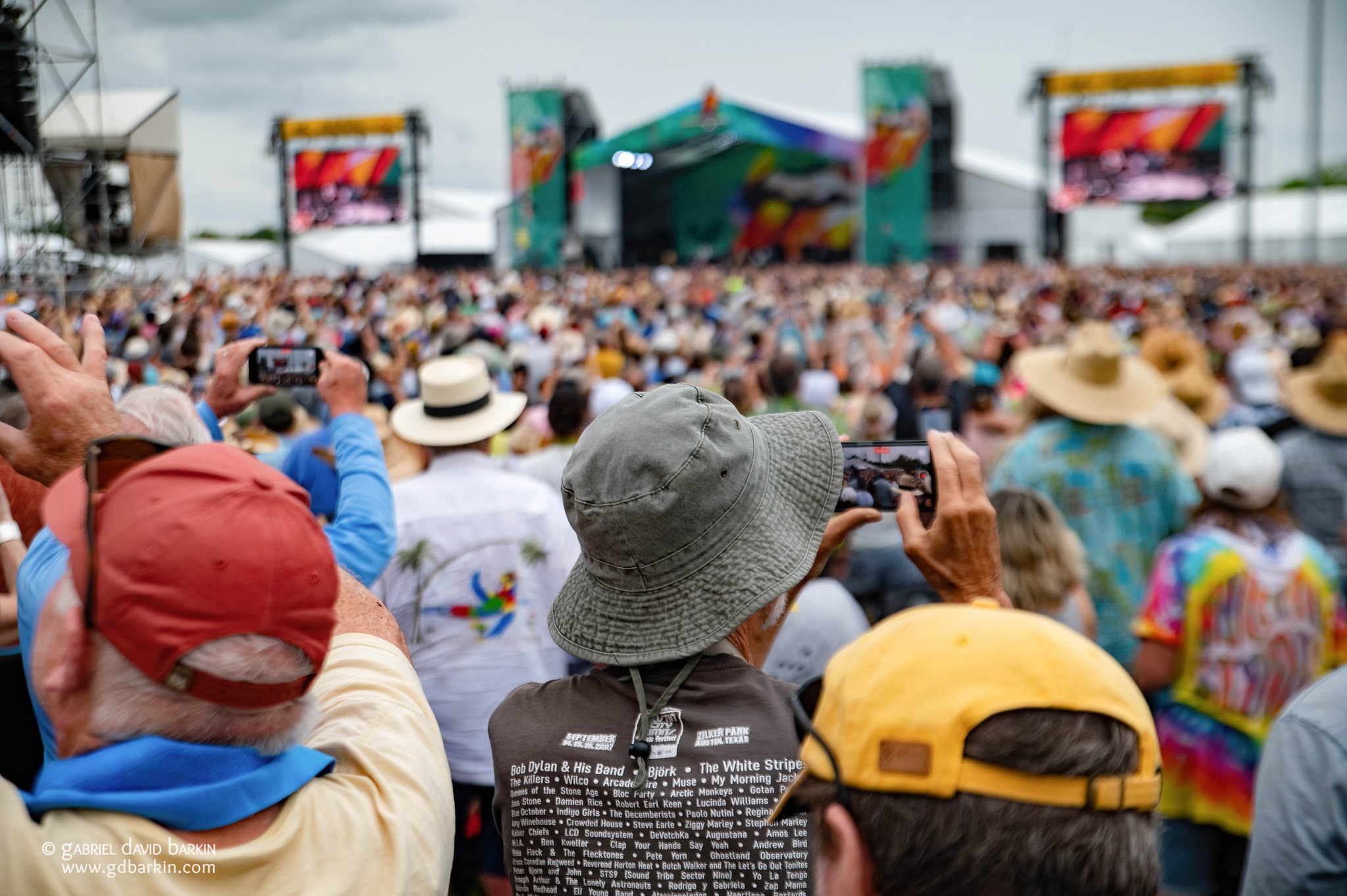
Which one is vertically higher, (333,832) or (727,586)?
(727,586)

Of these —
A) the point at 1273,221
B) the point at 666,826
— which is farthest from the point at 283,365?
the point at 1273,221

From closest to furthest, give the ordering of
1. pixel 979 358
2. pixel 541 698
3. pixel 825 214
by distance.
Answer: pixel 541 698
pixel 979 358
pixel 825 214

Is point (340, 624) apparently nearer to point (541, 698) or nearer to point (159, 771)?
point (541, 698)

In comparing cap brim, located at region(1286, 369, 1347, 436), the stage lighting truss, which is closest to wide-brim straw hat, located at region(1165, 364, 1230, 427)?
cap brim, located at region(1286, 369, 1347, 436)

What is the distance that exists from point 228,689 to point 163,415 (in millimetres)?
923

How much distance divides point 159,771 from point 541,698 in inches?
20.8

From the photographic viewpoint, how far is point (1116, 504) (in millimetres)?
3785

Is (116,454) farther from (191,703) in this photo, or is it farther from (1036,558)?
(1036,558)

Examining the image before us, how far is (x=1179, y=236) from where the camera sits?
5550 cm

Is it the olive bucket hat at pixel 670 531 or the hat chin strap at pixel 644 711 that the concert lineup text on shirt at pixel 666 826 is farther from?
the olive bucket hat at pixel 670 531

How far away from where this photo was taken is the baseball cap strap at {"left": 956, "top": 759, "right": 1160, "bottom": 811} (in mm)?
987

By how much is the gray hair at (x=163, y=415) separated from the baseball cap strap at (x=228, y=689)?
32.4 inches

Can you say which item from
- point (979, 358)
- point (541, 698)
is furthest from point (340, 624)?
point (979, 358)

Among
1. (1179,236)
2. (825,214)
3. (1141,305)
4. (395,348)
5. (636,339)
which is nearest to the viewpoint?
(395,348)
